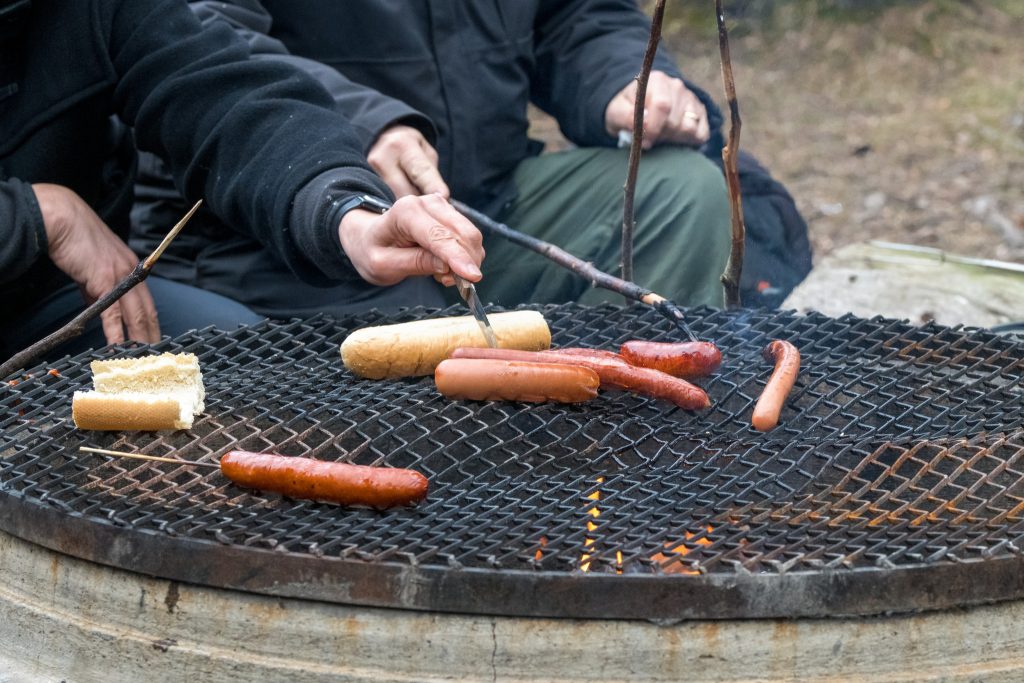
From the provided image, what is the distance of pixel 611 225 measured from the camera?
5074 millimetres

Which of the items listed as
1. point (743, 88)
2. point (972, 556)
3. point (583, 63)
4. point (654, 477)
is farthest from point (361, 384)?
point (743, 88)

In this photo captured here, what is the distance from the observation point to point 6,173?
3.80 metres

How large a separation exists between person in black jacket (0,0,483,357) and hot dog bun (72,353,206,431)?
666 millimetres

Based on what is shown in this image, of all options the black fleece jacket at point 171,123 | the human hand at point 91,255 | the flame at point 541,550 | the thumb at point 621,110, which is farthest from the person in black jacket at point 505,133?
the flame at point 541,550

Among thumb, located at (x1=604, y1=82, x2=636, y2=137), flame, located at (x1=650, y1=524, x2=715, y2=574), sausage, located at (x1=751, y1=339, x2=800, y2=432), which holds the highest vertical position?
flame, located at (x1=650, y1=524, x2=715, y2=574)

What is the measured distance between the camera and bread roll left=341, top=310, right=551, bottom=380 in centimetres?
314

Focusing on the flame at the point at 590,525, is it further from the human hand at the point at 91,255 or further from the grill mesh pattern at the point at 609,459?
the human hand at the point at 91,255

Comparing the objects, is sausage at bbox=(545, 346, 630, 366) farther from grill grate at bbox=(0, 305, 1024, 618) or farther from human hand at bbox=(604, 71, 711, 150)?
human hand at bbox=(604, 71, 711, 150)

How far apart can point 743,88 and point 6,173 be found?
29.0 feet

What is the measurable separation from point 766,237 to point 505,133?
1342 millimetres

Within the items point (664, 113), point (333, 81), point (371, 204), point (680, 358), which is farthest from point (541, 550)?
point (664, 113)

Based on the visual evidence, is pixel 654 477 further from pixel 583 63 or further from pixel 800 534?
pixel 583 63

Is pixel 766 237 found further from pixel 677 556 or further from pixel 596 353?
pixel 677 556

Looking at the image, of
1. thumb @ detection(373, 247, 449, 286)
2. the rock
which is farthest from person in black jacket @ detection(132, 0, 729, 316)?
the rock
